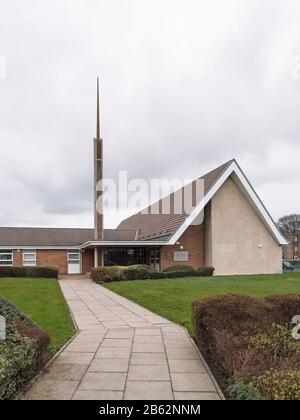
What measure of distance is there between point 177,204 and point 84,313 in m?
18.1

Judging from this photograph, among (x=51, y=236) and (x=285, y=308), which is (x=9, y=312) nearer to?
(x=285, y=308)

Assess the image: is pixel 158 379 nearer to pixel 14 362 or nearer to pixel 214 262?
pixel 14 362

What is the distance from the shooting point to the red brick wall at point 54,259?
31766 millimetres

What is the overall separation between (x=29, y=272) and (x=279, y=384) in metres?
23.4

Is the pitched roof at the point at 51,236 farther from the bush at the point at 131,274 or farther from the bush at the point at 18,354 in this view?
the bush at the point at 18,354

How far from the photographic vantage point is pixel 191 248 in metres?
26.8

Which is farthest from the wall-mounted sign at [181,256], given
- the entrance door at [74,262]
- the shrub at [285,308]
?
the shrub at [285,308]

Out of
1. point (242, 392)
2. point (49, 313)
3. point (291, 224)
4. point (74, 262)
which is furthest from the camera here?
point (291, 224)

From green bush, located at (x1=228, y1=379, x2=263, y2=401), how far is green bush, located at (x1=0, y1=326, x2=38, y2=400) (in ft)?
7.81

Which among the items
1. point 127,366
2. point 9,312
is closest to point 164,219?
point 9,312

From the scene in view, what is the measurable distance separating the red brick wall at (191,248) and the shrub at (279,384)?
21.6 metres

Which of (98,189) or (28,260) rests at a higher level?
(98,189)

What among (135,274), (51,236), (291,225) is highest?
(291,225)
